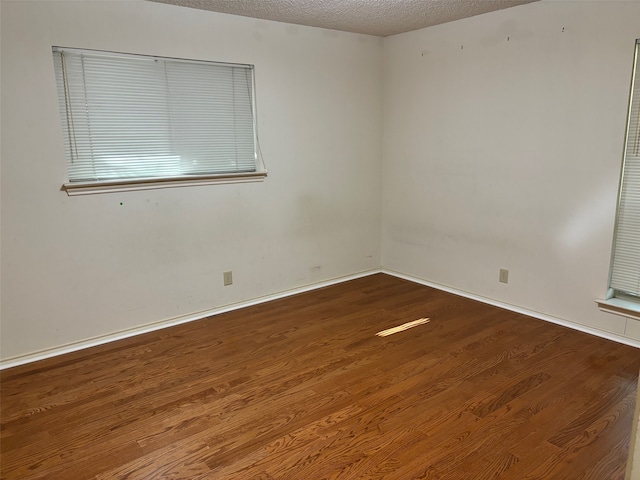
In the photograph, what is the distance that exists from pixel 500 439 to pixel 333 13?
3199 millimetres

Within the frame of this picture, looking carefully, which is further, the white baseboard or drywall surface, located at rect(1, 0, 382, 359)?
the white baseboard

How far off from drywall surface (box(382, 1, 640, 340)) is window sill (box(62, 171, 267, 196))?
1.68m

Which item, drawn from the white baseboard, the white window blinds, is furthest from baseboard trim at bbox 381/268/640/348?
the white window blinds

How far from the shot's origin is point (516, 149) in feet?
11.9

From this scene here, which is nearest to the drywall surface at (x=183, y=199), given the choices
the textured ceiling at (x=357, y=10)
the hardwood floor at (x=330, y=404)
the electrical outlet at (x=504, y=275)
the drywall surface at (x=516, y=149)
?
the textured ceiling at (x=357, y=10)

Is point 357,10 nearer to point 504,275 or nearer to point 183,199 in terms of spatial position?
point 183,199

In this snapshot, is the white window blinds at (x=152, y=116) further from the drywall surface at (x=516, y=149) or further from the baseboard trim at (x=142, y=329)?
the drywall surface at (x=516, y=149)

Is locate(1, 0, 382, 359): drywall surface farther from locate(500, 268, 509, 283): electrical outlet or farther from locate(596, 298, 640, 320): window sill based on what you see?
locate(596, 298, 640, 320): window sill

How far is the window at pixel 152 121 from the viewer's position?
10.1 feet

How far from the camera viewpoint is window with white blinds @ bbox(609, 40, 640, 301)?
2.95 m

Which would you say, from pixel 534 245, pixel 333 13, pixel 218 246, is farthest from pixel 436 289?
pixel 333 13

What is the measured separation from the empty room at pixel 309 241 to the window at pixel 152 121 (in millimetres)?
16

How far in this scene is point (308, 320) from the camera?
3.69 m

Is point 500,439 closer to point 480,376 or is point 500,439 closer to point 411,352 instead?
point 480,376
